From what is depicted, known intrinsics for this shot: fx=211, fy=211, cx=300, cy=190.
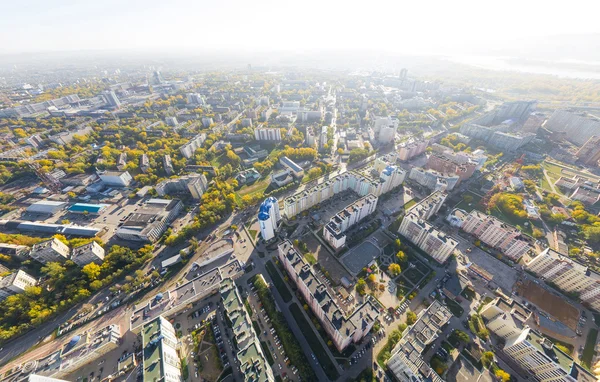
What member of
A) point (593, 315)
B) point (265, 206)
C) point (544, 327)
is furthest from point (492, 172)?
point (265, 206)

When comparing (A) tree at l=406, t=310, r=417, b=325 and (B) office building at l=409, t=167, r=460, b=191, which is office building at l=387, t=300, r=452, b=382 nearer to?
(A) tree at l=406, t=310, r=417, b=325

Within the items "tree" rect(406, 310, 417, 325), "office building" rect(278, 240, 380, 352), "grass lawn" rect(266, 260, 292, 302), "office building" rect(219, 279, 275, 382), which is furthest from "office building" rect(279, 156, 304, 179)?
"tree" rect(406, 310, 417, 325)

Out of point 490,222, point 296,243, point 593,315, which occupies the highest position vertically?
point 490,222

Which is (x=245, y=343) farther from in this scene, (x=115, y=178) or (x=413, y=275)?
(x=115, y=178)

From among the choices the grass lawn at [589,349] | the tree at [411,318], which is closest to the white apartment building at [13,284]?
the tree at [411,318]

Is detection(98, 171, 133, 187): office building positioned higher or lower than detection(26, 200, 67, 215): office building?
higher

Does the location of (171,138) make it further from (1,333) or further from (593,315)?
(593,315)

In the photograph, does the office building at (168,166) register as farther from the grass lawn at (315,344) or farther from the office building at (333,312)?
the grass lawn at (315,344)
